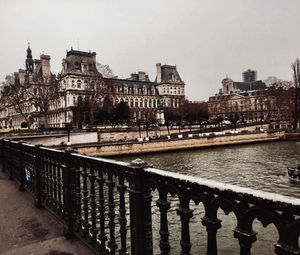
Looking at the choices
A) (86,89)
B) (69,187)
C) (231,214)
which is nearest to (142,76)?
(86,89)

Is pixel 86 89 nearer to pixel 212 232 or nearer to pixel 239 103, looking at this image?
pixel 212 232

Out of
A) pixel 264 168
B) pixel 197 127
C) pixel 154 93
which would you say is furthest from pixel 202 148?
pixel 154 93

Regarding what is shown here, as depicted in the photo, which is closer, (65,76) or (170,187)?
(170,187)

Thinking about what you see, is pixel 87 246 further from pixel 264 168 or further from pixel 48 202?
pixel 264 168

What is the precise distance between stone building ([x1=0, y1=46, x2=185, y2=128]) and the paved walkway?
140ft

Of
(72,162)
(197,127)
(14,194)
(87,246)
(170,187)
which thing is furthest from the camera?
(197,127)

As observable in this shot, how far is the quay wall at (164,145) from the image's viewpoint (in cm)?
3206

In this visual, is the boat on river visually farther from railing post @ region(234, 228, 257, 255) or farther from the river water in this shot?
railing post @ region(234, 228, 257, 255)

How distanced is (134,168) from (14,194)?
17.9 ft

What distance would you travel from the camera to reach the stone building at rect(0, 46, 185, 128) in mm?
53812

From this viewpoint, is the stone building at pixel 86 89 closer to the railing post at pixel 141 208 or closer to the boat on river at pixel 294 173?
the boat on river at pixel 294 173

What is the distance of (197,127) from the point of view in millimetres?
64625

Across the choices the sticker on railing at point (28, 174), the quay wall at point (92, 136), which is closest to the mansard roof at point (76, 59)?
the quay wall at point (92, 136)

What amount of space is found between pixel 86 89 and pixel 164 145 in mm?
23017
